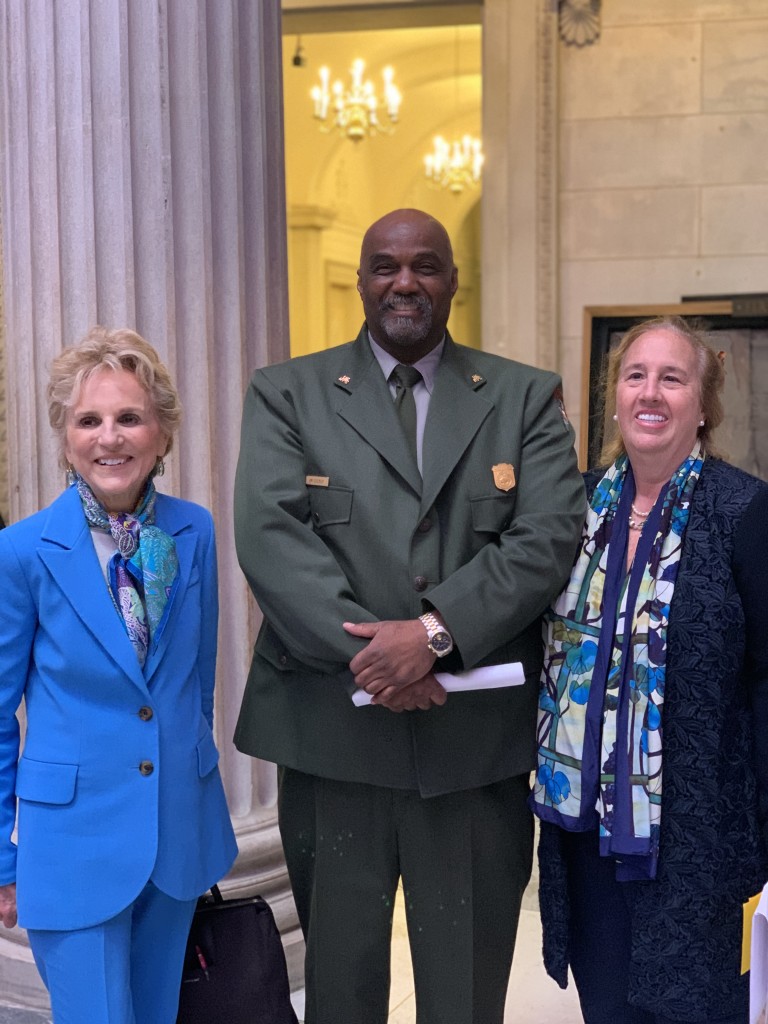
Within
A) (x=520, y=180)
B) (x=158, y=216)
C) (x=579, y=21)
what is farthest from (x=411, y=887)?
(x=579, y=21)

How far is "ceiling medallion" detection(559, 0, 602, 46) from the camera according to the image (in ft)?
24.7

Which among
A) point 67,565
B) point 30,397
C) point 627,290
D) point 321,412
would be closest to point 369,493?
point 321,412

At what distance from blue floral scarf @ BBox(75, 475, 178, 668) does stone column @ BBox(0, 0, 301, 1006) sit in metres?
1.33

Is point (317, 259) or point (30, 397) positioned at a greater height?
point (317, 259)

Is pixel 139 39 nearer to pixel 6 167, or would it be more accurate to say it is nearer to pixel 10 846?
pixel 6 167

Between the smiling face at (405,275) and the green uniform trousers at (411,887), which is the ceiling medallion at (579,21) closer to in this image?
the smiling face at (405,275)

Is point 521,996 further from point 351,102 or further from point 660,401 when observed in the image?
point 351,102

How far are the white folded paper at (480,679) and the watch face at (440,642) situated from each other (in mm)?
75

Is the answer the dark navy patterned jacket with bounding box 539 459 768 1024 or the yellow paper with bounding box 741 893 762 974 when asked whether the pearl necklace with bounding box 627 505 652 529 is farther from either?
the yellow paper with bounding box 741 893 762 974

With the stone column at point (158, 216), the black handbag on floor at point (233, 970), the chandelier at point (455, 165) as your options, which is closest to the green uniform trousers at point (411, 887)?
the black handbag on floor at point (233, 970)

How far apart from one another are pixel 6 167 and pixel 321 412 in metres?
1.62

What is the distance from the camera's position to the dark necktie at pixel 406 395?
3045mm

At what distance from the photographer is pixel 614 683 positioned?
2.86 meters

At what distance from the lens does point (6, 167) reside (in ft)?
13.2
